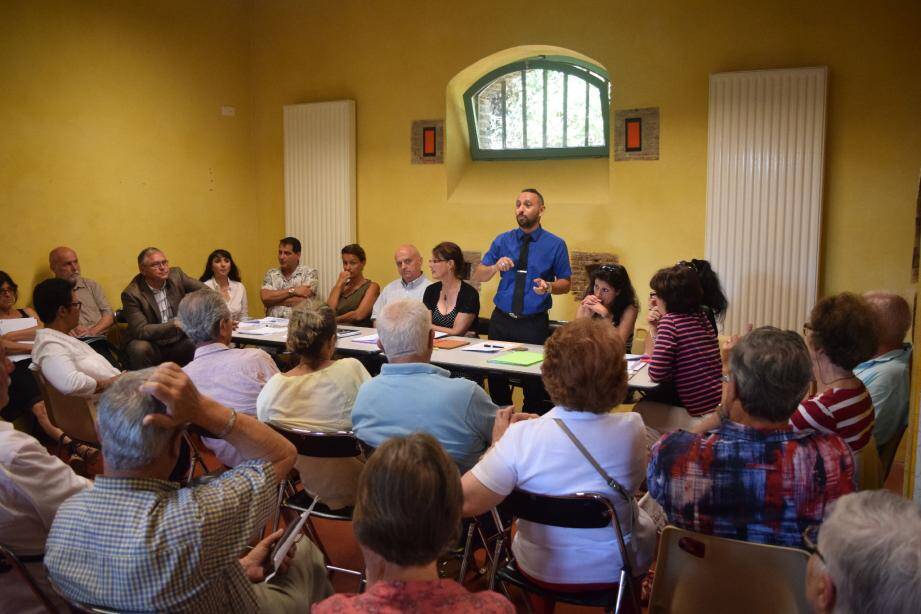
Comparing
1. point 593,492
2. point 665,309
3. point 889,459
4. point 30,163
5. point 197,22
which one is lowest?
point 889,459

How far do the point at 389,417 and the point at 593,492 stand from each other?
2.51ft

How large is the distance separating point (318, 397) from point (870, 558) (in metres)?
2.03

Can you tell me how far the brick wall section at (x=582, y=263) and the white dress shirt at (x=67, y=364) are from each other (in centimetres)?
352

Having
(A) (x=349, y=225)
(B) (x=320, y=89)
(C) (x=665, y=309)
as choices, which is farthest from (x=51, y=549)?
(B) (x=320, y=89)

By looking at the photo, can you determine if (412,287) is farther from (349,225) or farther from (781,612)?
(781,612)

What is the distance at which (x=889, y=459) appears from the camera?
3.09 m

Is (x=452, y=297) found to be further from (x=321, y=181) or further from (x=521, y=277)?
(x=321, y=181)

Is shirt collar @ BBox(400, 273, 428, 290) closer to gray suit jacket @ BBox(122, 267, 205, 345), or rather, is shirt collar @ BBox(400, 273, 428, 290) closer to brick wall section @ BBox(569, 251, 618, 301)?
brick wall section @ BBox(569, 251, 618, 301)

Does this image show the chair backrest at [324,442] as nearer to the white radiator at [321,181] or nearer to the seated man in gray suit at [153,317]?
the seated man in gray suit at [153,317]

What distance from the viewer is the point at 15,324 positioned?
4.98 metres

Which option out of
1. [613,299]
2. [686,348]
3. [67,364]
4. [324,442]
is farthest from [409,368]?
[613,299]

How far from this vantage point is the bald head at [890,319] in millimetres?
3279

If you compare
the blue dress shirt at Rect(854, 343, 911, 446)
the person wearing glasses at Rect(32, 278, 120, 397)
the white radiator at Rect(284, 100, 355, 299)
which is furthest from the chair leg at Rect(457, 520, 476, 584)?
the white radiator at Rect(284, 100, 355, 299)

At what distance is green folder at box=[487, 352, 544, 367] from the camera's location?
13.6 ft
